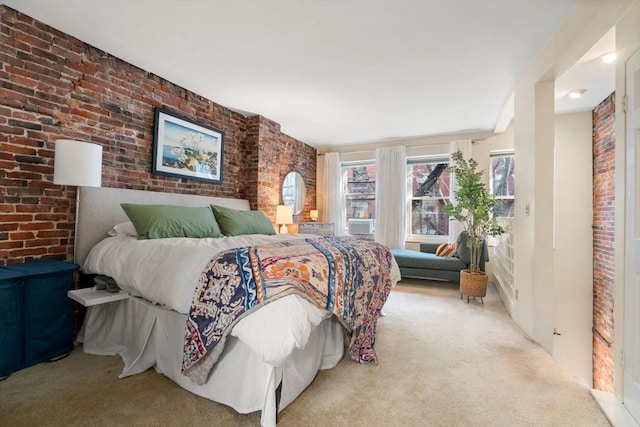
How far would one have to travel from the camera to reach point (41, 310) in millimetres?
1891

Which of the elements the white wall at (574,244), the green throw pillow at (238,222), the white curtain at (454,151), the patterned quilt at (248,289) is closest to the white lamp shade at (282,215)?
the green throw pillow at (238,222)

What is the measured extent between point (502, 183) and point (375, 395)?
176 inches

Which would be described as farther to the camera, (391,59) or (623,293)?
(391,59)

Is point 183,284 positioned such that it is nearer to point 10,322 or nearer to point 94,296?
point 94,296

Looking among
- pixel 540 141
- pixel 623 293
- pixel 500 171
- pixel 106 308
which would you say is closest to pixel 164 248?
pixel 106 308

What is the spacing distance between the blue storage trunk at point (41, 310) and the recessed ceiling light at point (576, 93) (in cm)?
497

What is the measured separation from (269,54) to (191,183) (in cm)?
180

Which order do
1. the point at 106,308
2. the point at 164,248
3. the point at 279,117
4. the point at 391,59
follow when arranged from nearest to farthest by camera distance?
the point at 164,248 < the point at 106,308 < the point at 391,59 < the point at 279,117

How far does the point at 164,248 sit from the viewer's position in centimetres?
191

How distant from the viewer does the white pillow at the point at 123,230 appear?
2.44 m

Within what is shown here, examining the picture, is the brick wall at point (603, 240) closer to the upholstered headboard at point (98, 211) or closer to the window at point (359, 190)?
the window at point (359, 190)

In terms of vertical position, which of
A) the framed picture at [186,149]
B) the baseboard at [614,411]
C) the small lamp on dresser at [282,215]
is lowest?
the baseboard at [614,411]

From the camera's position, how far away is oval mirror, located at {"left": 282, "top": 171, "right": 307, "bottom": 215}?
16.8 feet

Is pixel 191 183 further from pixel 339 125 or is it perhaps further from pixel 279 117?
pixel 339 125
